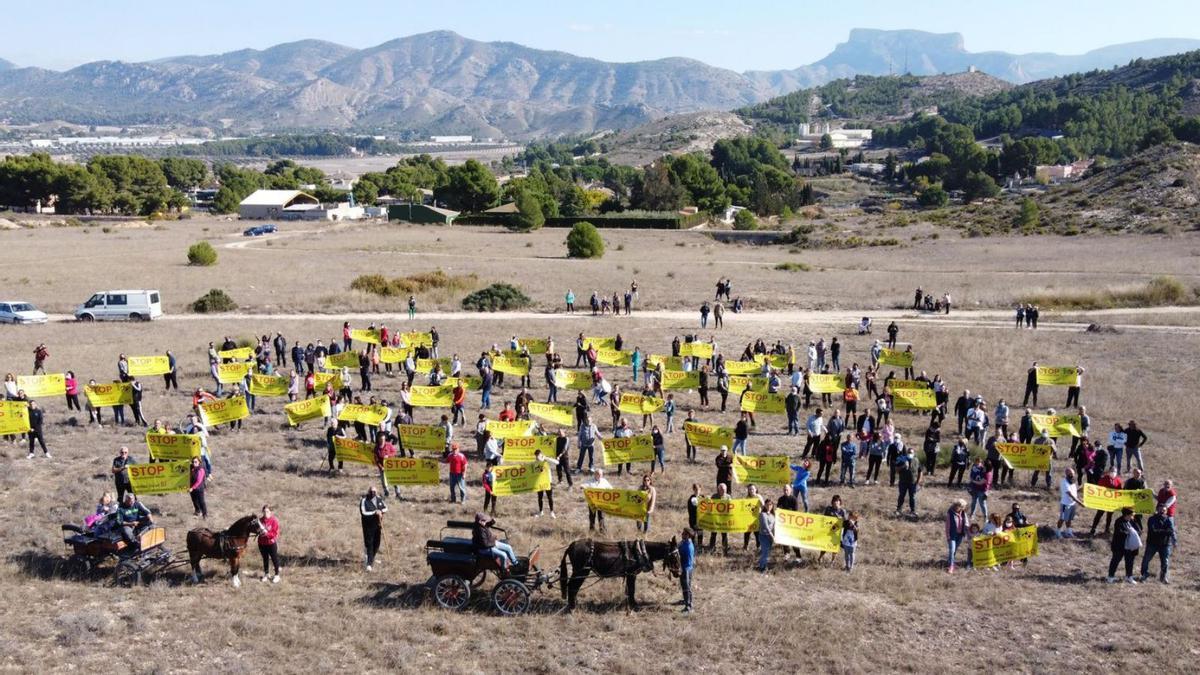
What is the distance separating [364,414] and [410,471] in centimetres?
409

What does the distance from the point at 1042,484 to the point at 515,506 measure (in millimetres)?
11712

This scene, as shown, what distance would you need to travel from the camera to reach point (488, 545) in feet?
44.2

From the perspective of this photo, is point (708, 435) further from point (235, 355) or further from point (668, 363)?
point (235, 355)

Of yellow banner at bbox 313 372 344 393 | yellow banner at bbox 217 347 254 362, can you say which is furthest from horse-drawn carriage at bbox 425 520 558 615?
yellow banner at bbox 217 347 254 362

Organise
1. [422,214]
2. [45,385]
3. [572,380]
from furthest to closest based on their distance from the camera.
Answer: [422,214], [572,380], [45,385]

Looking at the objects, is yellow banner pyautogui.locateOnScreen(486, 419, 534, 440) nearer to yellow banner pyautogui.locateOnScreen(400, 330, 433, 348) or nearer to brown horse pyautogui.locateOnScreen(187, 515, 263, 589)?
brown horse pyautogui.locateOnScreen(187, 515, 263, 589)

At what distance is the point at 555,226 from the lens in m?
110

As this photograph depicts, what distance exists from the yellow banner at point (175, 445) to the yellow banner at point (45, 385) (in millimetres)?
8043

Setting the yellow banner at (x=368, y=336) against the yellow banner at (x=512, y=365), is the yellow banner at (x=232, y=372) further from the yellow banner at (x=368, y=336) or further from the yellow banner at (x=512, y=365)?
the yellow banner at (x=512, y=365)

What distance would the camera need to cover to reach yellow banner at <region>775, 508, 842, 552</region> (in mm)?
15781

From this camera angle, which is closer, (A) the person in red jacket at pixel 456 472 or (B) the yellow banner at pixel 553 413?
(A) the person in red jacket at pixel 456 472

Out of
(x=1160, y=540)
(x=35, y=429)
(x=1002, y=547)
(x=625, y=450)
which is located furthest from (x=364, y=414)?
(x=1160, y=540)

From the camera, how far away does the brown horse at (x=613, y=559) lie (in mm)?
13516

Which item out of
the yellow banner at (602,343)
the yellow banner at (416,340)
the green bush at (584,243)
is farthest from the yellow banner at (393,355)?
the green bush at (584,243)
